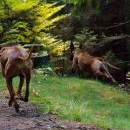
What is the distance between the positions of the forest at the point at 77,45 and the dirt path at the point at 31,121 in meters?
4.23

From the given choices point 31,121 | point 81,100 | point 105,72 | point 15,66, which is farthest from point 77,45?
point 31,121

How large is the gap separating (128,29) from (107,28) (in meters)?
1.12

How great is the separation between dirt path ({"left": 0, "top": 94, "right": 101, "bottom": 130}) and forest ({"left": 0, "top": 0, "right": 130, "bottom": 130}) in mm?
4227

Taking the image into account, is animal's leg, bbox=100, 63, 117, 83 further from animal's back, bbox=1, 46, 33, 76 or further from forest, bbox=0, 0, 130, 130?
animal's back, bbox=1, 46, 33, 76

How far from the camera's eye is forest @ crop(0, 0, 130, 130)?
17.1 meters

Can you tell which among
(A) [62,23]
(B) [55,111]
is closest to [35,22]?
(A) [62,23]

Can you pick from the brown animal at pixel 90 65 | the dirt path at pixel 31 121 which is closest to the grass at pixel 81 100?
the dirt path at pixel 31 121

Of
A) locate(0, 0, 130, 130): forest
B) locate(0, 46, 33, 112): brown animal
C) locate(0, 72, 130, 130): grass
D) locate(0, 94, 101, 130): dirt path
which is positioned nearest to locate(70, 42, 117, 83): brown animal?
locate(0, 0, 130, 130): forest

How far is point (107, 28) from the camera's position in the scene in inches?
945

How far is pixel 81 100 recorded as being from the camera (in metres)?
15.4

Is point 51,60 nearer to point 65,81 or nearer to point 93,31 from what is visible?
point 93,31

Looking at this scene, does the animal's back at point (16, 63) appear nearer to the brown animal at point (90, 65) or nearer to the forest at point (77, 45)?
the forest at point (77, 45)

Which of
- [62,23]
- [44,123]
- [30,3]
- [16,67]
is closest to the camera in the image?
[44,123]

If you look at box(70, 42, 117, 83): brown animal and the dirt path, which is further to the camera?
box(70, 42, 117, 83): brown animal
